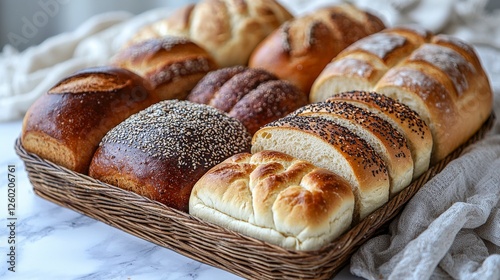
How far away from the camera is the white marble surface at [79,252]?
5.46ft

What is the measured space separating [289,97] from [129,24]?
153 cm

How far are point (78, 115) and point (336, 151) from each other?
89cm

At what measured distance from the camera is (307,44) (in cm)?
267

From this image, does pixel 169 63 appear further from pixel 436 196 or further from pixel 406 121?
pixel 436 196

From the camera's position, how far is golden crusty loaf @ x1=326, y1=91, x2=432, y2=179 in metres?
1.94

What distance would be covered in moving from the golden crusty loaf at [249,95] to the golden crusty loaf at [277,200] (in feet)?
1.66

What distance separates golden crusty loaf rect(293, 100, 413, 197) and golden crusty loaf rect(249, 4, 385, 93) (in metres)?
0.73

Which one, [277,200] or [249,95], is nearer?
[277,200]

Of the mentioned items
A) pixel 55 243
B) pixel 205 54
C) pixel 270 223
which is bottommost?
pixel 55 243

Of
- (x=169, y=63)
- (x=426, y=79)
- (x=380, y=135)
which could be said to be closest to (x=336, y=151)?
(x=380, y=135)

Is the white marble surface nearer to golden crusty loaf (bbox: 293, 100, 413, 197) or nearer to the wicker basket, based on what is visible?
the wicker basket

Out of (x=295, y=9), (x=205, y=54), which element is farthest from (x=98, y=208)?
(x=295, y=9)

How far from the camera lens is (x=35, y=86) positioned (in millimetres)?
3006

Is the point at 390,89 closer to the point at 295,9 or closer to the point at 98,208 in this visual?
the point at 98,208
